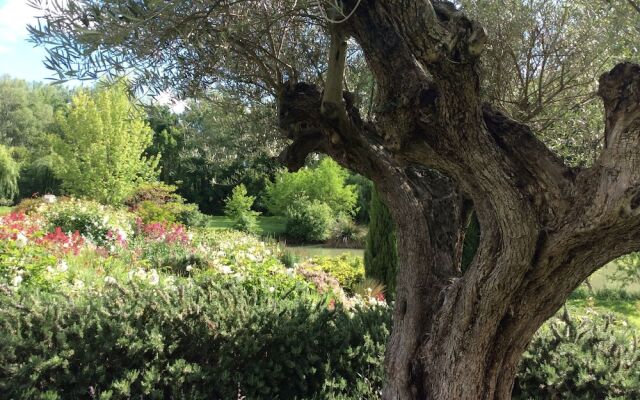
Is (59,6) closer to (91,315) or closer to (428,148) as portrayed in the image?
(428,148)

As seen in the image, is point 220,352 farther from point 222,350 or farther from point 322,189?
point 322,189

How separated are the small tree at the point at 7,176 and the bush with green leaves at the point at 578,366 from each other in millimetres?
32497

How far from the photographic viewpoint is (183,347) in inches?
146

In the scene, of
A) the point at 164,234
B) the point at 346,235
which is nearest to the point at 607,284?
the point at 346,235

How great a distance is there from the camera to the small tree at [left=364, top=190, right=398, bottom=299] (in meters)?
8.73

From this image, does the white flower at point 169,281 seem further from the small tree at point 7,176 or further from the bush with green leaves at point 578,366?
the small tree at point 7,176

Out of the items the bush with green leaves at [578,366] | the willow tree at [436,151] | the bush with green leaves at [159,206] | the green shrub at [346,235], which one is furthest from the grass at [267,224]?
the willow tree at [436,151]

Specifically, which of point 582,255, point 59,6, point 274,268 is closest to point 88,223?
point 274,268

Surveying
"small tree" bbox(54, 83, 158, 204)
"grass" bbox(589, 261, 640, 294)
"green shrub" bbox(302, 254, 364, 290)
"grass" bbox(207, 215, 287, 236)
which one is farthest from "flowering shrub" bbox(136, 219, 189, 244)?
"grass" bbox(207, 215, 287, 236)

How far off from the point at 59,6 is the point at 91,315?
91.4 inches

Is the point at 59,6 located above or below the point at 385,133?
above

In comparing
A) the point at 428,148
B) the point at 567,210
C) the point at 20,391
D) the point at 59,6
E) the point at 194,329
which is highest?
the point at 59,6

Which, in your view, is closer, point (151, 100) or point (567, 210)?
point (567, 210)

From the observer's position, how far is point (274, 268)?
6836 millimetres
